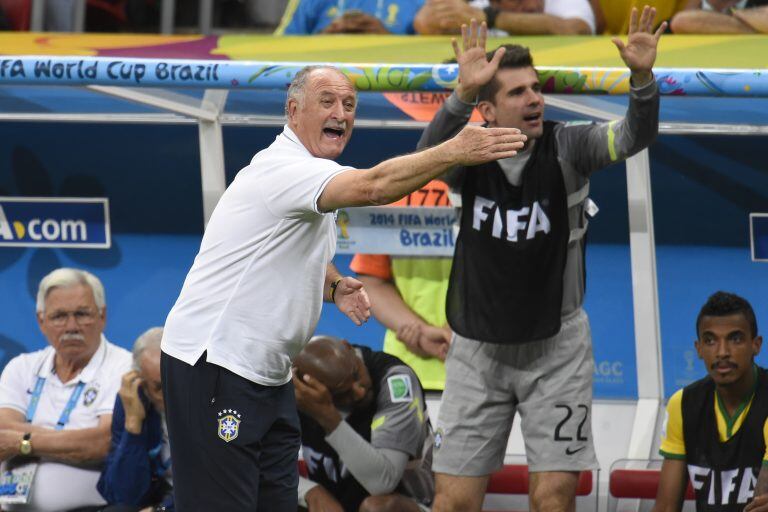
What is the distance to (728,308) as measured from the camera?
15.8 feet

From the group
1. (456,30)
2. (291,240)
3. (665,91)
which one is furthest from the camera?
(456,30)

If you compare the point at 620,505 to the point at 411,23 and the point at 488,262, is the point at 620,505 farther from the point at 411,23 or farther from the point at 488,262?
the point at 411,23

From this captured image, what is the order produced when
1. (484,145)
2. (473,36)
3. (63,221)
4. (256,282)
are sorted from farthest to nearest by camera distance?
(63,221) < (473,36) < (256,282) < (484,145)

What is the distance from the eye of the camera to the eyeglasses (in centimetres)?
545

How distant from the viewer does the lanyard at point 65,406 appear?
536cm

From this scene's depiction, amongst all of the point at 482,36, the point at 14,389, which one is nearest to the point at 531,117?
the point at 482,36

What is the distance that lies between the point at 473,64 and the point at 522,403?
1132 millimetres

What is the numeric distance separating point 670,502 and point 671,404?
0.37 meters

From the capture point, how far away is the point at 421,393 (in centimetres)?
500

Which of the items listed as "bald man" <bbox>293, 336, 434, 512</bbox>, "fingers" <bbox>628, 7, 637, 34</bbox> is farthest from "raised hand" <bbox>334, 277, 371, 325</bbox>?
"fingers" <bbox>628, 7, 637, 34</bbox>

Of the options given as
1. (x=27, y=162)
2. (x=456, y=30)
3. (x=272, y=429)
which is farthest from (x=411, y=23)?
(x=272, y=429)

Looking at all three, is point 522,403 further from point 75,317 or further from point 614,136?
point 75,317

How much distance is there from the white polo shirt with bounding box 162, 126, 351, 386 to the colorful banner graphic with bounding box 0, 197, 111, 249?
264 cm

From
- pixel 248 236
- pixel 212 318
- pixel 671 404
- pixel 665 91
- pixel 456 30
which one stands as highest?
pixel 456 30
